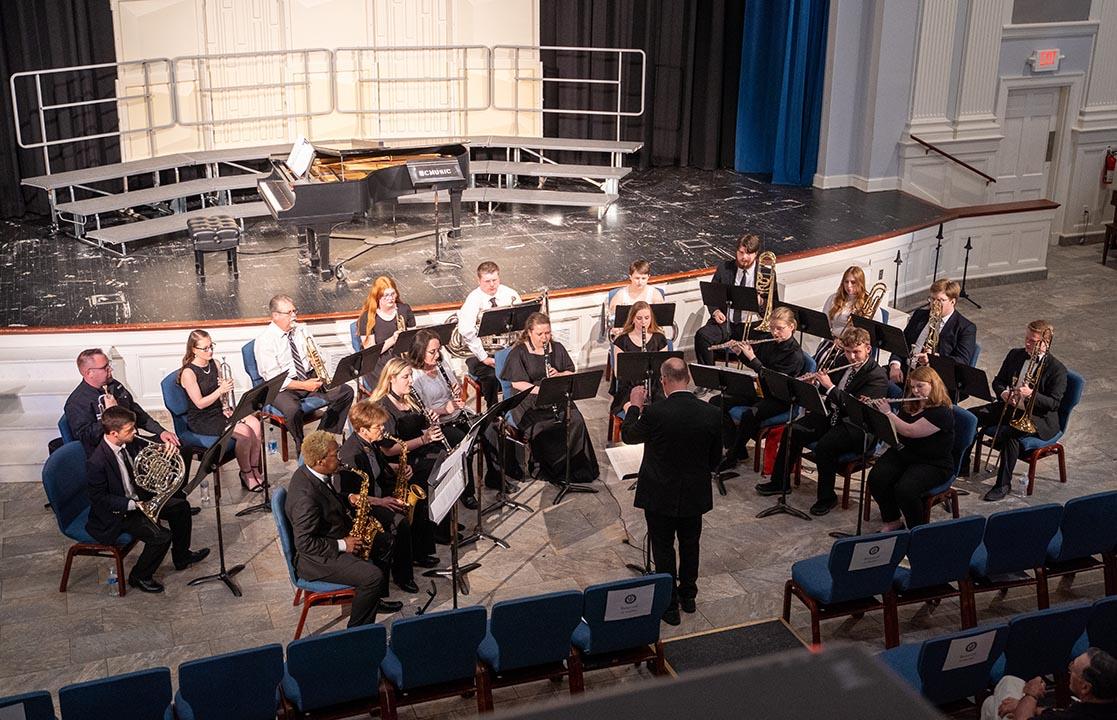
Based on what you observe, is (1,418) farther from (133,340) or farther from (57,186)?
(57,186)

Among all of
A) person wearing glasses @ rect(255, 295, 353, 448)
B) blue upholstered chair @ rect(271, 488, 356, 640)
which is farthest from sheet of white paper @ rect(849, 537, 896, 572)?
person wearing glasses @ rect(255, 295, 353, 448)

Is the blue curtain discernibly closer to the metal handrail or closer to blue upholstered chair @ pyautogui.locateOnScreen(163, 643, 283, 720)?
the metal handrail

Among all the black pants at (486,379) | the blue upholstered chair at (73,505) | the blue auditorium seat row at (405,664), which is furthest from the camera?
the black pants at (486,379)

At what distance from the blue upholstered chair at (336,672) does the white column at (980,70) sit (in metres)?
10.5

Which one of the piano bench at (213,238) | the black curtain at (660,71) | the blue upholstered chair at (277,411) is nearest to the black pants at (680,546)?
the blue upholstered chair at (277,411)

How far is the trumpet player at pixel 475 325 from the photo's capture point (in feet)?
28.0

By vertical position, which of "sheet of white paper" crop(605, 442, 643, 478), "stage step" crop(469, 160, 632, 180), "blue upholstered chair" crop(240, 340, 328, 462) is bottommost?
"blue upholstered chair" crop(240, 340, 328, 462)

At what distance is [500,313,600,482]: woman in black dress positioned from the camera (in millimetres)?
7980

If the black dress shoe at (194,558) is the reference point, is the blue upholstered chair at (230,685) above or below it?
above

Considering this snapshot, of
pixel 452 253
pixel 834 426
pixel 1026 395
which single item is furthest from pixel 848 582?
pixel 452 253

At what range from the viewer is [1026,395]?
7734mm

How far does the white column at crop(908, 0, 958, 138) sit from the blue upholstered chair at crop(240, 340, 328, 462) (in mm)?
8077

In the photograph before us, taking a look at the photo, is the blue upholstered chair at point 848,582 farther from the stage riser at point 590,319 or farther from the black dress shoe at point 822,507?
the stage riser at point 590,319

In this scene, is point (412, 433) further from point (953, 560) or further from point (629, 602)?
point (953, 560)
